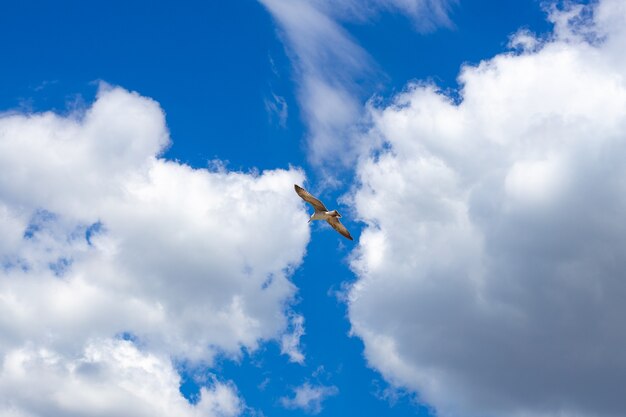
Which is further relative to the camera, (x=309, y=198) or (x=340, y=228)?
(x=340, y=228)

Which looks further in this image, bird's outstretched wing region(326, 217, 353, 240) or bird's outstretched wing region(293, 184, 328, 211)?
bird's outstretched wing region(326, 217, 353, 240)

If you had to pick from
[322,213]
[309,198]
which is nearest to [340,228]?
[322,213]

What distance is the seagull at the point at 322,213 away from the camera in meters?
117

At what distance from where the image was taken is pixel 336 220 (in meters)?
124

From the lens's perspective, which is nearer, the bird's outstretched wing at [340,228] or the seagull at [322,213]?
the seagull at [322,213]

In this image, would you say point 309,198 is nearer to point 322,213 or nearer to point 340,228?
point 322,213

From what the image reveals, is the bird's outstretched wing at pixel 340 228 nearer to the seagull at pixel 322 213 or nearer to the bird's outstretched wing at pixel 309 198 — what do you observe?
the seagull at pixel 322 213

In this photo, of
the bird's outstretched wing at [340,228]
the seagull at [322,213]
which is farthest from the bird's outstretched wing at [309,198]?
the bird's outstretched wing at [340,228]

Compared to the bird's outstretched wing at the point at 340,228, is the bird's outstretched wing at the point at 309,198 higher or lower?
lower

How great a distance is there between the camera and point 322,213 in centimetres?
12144

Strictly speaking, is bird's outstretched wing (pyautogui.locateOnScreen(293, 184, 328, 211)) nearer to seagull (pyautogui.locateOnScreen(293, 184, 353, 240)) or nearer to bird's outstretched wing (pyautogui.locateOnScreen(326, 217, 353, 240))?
seagull (pyautogui.locateOnScreen(293, 184, 353, 240))

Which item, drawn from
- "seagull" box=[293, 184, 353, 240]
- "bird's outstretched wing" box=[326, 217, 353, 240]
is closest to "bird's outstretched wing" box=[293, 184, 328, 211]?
"seagull" box=[293, 184, 353, 240]

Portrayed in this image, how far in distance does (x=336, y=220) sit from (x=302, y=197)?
880cm

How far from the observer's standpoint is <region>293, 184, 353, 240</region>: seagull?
116750 millimetres
